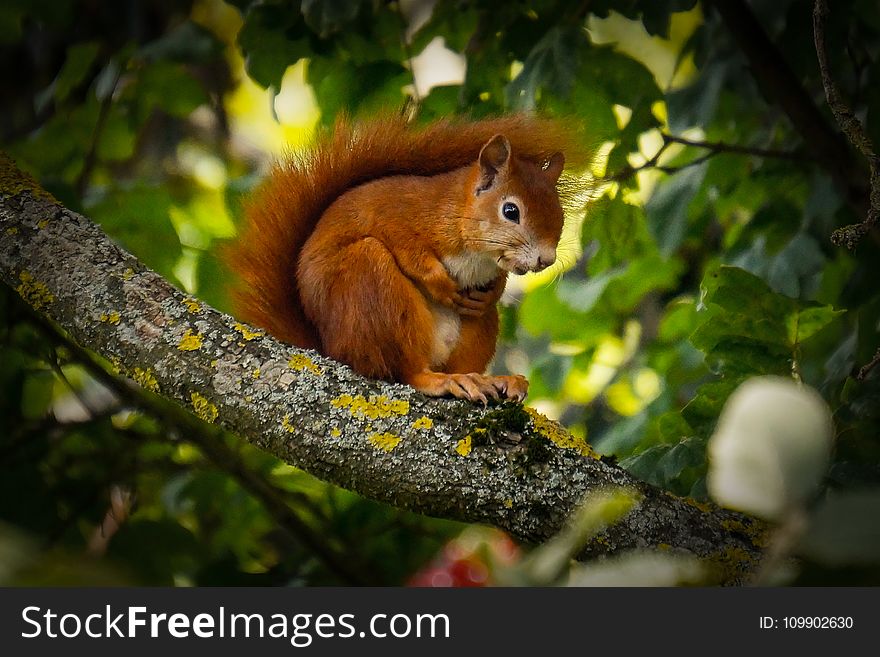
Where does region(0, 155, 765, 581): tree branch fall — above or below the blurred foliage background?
below

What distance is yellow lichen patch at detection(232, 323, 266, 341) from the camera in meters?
0.91

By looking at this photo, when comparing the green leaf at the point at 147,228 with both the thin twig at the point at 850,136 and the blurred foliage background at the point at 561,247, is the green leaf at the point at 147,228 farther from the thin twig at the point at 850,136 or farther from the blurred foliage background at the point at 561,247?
the thin twig at the point at 850,136

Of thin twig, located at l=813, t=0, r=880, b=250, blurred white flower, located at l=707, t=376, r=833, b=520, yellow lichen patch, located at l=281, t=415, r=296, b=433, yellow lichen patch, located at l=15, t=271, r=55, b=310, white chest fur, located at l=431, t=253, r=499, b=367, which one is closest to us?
blurred white flower, located at l=707, t=376, r=833, b=520

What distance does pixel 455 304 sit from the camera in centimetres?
117

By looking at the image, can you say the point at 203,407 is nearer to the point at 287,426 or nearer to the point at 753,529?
the point at 287,426

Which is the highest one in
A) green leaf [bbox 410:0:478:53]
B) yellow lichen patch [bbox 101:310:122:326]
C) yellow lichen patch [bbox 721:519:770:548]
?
green leaf [bbox 410:0:478:53]

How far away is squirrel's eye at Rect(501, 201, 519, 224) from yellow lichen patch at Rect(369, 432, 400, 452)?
45cm

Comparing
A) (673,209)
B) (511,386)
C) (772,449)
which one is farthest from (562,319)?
(772,449)

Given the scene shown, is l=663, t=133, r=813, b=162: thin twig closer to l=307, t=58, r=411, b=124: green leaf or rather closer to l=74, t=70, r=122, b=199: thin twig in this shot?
l=307, t=58, r=411, b=124: green leaf

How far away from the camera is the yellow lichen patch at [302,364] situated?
89 centimetres

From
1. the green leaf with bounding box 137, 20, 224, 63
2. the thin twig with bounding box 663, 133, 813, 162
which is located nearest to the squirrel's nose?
the thin twig with bounding box 663, 133, 813, 162

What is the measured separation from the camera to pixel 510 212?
121 centimetres

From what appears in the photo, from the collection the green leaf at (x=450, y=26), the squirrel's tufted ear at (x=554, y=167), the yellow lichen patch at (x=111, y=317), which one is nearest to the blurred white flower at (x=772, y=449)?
the yellow lichen patch at (x=111, y=317)

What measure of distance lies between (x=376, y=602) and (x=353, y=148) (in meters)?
0.86
